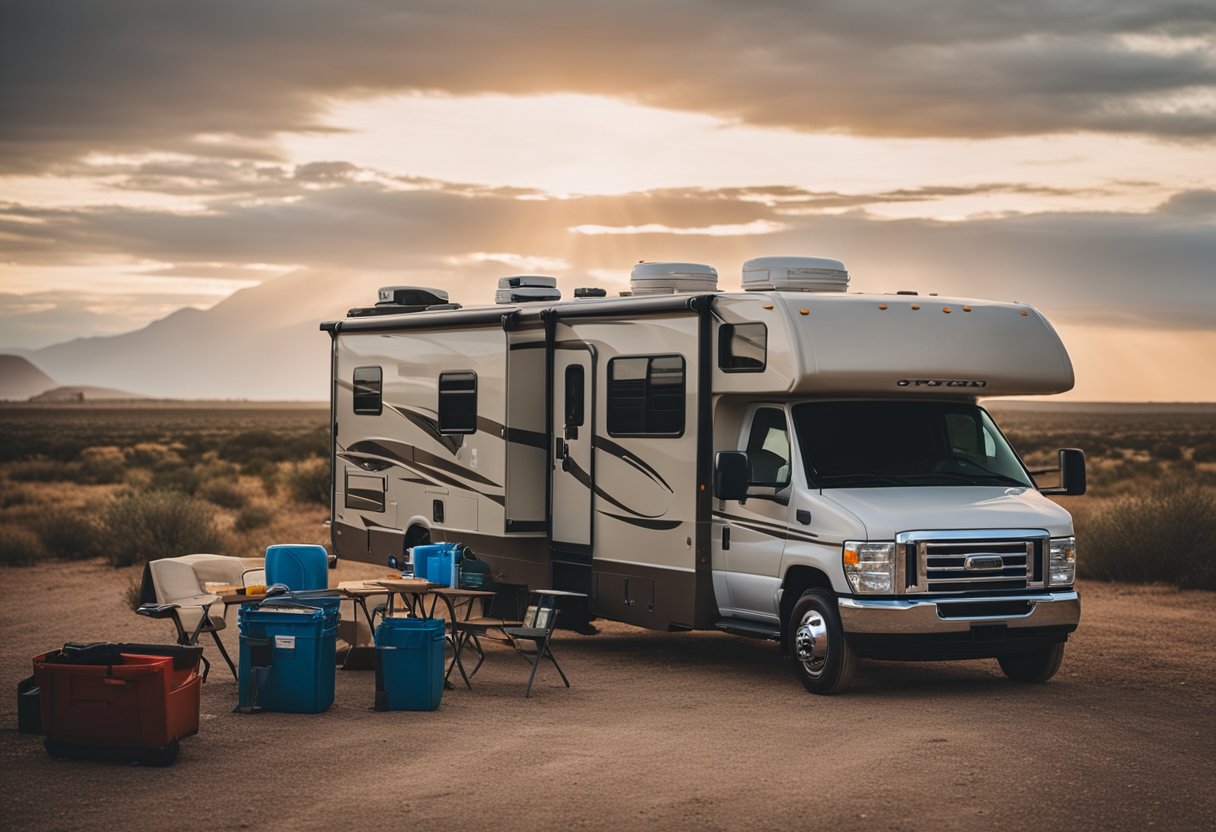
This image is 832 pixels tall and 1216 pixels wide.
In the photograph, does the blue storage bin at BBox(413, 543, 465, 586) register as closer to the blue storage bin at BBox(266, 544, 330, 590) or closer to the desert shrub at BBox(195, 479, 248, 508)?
the blue storage bin at BBox(266, 544, 330, 590)

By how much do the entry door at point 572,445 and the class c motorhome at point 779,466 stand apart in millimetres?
20

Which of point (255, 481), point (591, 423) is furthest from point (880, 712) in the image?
point (255, 481)

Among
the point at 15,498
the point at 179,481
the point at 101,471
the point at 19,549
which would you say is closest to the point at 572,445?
the point at 19,549

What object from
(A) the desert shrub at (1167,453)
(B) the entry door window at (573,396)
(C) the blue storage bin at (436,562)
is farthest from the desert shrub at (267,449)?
(C) the blue storage bin at (436,562)

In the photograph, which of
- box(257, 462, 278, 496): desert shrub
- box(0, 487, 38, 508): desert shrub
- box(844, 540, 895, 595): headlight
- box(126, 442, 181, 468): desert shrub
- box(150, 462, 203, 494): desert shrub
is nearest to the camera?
box(844, 540, 895, 595): headlight

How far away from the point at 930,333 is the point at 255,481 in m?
32.2

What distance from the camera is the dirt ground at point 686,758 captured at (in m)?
8.25

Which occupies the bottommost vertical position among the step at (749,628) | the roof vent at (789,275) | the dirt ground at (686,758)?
the dirt ground at (686,758)

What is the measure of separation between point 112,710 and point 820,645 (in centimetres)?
505

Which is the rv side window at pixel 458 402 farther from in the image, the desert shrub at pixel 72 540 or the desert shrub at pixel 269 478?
the desert shrub at pixel 269 478

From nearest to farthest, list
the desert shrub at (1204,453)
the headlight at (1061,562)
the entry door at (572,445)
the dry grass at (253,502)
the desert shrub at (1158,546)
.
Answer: the headlight at (1061,562), the entry door at (572,445), the desert shrub at (1158,546), the dry grass at (253,502), the desert shrub at (1204,453)

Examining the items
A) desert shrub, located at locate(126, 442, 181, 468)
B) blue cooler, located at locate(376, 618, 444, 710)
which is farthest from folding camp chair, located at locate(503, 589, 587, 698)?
desert shrub, located at locate(126, 442, 181, 468)

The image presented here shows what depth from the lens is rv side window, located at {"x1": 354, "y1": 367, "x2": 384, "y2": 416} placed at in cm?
1694

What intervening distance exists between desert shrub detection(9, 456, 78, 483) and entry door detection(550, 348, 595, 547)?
3077 cm
